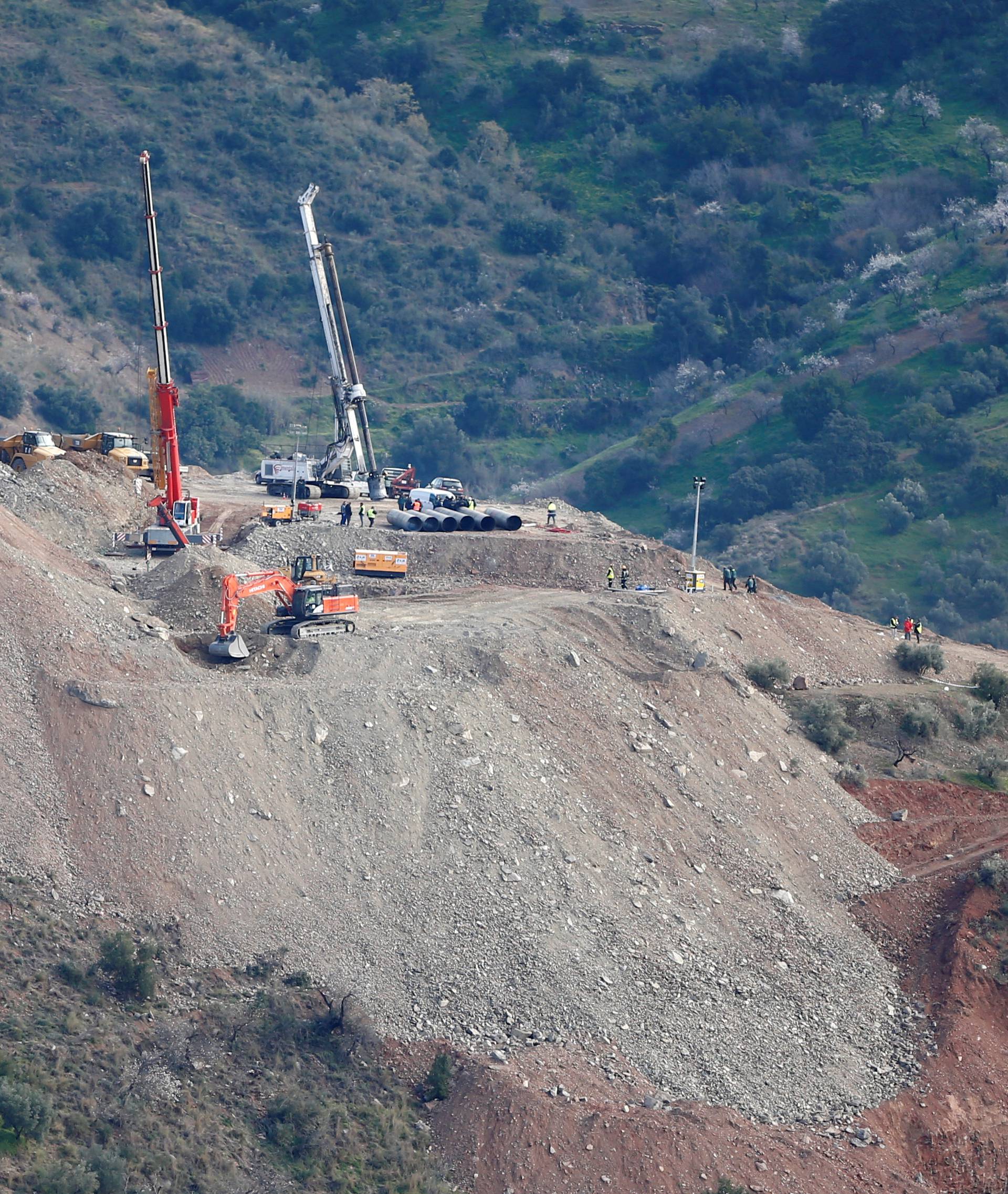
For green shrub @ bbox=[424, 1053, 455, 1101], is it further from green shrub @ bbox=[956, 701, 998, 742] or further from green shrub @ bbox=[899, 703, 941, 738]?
green shrub @ bbox=[956, 701, 998, 742]

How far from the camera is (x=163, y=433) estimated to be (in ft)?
144

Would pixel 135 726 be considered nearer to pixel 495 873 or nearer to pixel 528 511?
pixel 495 873

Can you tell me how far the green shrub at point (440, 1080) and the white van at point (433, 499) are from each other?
25.3 meters

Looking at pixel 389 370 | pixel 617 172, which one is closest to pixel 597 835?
pixel 389 370

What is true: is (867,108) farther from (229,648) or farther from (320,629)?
(229,648)

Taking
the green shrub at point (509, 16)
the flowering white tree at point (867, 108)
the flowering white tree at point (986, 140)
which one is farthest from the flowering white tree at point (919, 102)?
the green shrub at point (509, 16)

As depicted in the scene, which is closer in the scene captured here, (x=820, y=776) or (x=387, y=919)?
(x=387, y=919)

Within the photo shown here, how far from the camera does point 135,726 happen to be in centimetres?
2939

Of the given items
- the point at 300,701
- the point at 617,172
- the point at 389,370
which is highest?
the point at 300,701

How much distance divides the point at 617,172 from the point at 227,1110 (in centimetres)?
9332

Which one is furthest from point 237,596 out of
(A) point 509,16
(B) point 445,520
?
(A) point 509,16

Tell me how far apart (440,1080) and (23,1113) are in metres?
6.50

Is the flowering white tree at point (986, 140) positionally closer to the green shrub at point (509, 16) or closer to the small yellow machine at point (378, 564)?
the green shrub at point (509, 16)

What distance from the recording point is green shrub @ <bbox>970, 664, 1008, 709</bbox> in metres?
42.6
